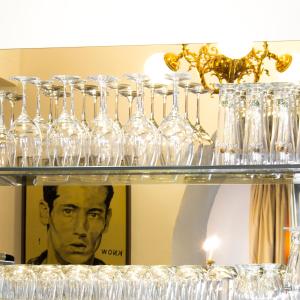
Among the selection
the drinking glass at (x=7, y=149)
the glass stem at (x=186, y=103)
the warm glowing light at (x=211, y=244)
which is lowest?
the warm glowing light at (x=211, y=244)

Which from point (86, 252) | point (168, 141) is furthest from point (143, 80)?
point (86, 252)

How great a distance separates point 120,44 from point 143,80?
0.78 ft

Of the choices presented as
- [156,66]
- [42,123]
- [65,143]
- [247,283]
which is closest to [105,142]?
[65,143]

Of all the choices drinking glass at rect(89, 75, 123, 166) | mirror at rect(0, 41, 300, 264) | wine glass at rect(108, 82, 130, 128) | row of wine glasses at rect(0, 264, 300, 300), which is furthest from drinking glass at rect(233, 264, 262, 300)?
wine glass at rect(108, 82, 130, 128)

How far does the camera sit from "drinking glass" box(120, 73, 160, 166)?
2.46 meters

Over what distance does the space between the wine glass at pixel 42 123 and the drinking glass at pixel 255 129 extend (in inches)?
23.5

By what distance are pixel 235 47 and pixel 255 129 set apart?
34 centimetres

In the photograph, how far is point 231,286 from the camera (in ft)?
7.93

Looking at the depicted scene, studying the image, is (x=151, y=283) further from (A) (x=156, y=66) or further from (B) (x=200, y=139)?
(A) (x=156, y=66)

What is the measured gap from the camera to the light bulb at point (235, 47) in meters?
2.62

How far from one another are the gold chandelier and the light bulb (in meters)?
0.01

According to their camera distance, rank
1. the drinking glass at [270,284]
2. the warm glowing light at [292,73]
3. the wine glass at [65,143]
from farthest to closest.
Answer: the warm glowing light at [292,73], the wine glass at [65,143], the drinking glass at [270,284]

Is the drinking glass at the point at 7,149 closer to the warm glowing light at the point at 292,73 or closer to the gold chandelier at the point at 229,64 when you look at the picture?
the gold chandelier at the point at 229,64

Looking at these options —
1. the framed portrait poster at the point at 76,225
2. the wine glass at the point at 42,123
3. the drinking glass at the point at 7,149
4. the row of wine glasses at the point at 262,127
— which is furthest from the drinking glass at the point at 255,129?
the drinking glass at the point at 7,149
